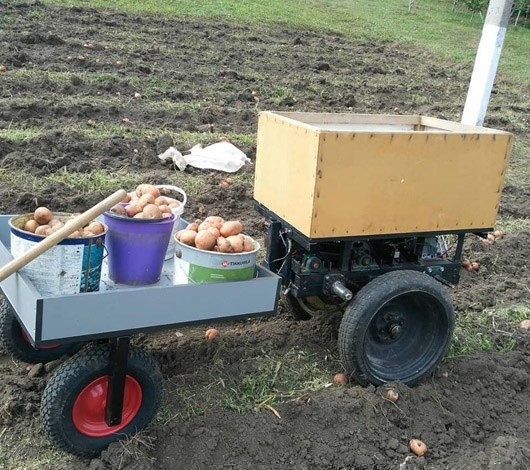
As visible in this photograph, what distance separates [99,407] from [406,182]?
204cm

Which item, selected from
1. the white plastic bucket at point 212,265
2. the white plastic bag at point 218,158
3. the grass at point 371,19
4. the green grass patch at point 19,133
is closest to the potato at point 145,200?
the white plastic bucket at point 212,265

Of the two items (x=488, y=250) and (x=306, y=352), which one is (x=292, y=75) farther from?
(x=306, y=352)

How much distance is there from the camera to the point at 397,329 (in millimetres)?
4145

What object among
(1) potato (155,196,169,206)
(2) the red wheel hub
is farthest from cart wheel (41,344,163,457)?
(1) potato (155,196,169,206)

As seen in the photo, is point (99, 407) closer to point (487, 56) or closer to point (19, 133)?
point (19, 133)

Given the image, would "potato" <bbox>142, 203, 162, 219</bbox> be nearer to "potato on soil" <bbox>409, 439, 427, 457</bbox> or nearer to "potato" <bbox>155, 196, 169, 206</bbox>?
"potato" <bbox>155, 196, 169, 206</bbox>

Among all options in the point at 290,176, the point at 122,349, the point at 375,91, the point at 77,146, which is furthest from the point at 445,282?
the point at 375,91

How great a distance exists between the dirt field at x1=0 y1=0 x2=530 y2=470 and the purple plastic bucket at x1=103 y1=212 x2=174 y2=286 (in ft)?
2.56

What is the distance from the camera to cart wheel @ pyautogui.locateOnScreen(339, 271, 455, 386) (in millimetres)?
3893

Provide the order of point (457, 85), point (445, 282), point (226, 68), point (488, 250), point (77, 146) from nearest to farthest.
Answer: point (445, 282), point (488, 250), point (77, 146), point (226, 68), point (457, 85)

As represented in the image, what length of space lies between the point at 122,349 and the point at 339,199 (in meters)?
1.38

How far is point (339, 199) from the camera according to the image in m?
3.69

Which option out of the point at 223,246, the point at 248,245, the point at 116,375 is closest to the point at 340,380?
the point at 248,245

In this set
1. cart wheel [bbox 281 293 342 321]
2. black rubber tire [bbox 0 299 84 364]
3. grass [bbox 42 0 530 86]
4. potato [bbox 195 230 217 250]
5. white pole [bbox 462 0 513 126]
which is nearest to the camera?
potato [bbox 195 230 217 250]
